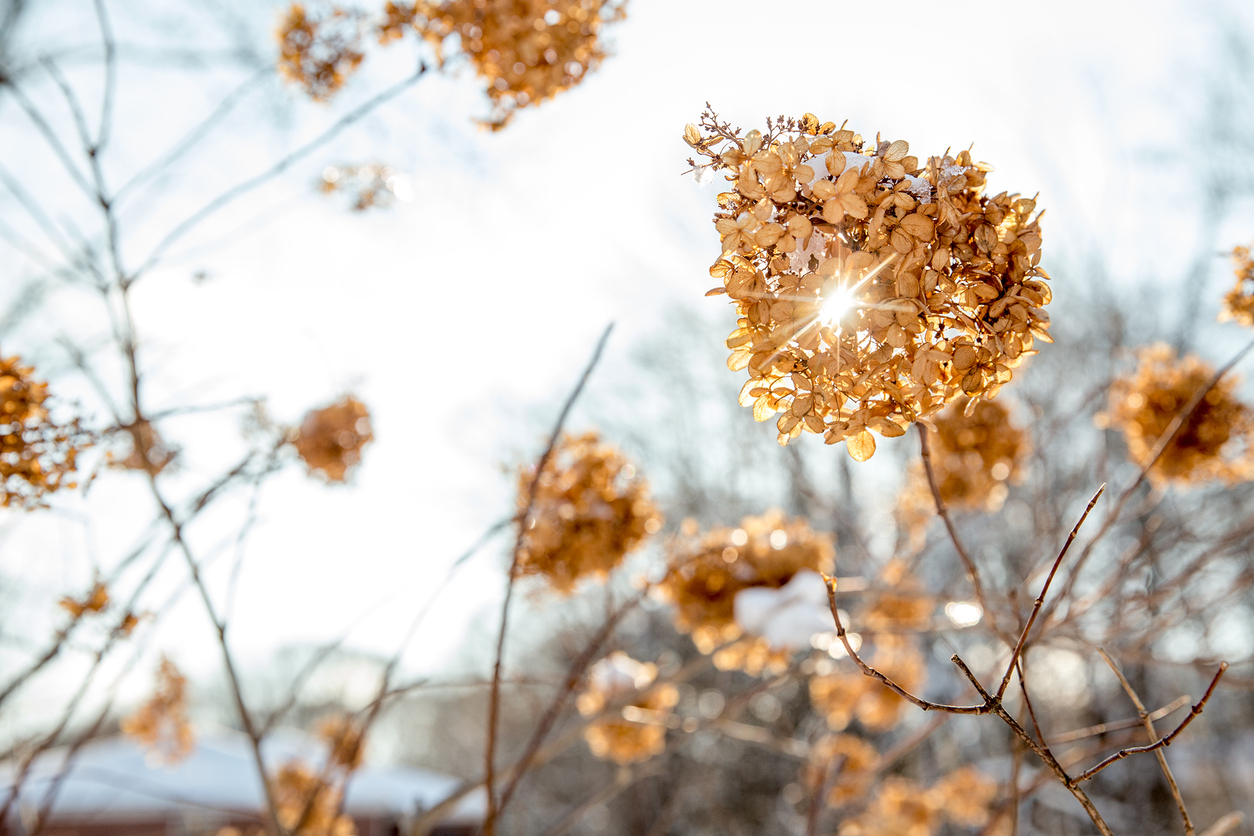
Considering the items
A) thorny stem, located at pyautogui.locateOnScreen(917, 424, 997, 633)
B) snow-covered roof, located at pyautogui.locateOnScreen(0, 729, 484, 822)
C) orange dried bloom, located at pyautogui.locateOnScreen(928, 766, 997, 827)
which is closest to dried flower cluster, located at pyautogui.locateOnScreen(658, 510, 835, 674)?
thorny stem, located at pyautogui.locateOnScreen(917, 424, 997, 633)

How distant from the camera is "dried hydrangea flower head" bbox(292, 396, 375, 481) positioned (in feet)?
6.65

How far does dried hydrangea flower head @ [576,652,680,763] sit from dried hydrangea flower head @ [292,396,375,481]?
0.91 m

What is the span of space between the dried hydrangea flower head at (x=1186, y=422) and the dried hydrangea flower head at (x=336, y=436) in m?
2.03

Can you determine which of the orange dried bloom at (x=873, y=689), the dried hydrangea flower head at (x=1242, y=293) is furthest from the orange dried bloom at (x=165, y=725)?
the dried hydrangea flower head at (x=1242, y=293)

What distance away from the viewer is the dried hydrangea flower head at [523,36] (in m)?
1.50

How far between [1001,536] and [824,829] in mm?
4771

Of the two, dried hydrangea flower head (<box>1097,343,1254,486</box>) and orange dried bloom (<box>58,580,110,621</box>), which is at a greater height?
dried hydrangea flower head (<box>1097,343,1254,486</box>)

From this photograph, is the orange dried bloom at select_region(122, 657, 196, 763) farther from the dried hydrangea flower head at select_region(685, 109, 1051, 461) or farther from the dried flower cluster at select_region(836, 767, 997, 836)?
the dried flower cluster at select_region(836, 767, 997, 836)

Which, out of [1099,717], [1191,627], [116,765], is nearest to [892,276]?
[1191,627]

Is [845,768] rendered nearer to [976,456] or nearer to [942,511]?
[976,456]

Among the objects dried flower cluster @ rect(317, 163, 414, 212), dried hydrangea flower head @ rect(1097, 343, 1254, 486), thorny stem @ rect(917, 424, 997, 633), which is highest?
dried flower cluster @ rect(317, 163, 414, 212)

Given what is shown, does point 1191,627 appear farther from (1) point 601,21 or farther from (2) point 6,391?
(2) point 6,391

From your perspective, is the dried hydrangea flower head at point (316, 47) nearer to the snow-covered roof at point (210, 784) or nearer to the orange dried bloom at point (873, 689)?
the orange dried bloom at point (873, 689)

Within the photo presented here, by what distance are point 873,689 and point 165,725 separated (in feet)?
9.16
